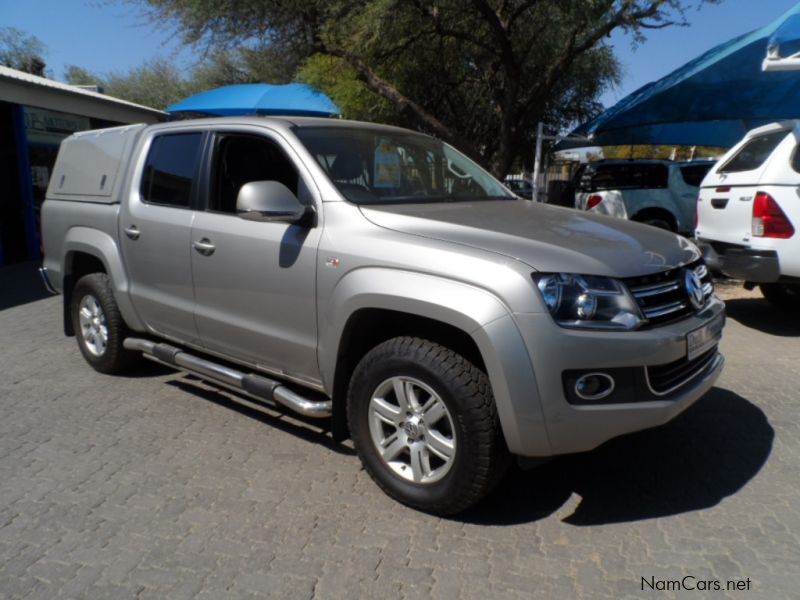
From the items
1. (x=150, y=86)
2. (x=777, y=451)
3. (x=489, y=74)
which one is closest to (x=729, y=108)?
(x=489, y=74)

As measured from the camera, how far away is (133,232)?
433cm

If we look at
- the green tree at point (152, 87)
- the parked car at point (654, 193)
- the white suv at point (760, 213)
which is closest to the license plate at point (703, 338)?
the white suv at point (760, 213)

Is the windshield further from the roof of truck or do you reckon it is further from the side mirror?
the side mirror

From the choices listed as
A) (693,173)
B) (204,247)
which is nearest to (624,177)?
(693,173)

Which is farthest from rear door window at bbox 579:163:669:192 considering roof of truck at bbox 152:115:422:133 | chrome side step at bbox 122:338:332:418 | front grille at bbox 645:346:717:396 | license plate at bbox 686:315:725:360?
chrome side step at bbox 122:338:332:418

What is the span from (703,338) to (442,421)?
4.18ft

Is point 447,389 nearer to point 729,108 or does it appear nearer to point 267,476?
point 267,476

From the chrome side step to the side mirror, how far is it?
0.93m

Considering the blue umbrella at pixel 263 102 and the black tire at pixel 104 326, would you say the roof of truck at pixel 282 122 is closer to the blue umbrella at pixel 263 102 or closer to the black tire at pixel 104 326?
the black tire at pixel 104 326

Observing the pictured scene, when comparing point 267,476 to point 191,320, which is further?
point 191,320

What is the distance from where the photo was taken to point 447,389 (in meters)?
2.74

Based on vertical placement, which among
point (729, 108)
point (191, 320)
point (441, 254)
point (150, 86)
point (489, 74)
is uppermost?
point (150, 86)

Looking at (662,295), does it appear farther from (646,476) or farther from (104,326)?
(104,326)

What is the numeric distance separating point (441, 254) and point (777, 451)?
2.42m
